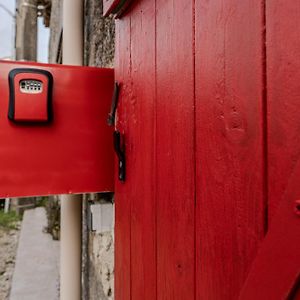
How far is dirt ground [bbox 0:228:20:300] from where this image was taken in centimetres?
326

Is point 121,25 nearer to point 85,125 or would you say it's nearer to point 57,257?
point 85,125

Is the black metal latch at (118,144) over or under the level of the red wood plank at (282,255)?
over

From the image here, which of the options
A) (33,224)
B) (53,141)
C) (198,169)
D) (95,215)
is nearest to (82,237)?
(95,215)

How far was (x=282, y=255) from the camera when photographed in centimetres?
45

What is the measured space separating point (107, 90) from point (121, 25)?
281 mm

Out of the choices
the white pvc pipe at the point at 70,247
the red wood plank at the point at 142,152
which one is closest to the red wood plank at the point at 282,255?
the red wood plank at the point at 142,152

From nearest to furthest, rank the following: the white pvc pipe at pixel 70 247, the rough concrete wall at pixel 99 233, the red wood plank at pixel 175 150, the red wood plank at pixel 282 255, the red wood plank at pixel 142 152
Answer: the red wood plank at pixel 282 255 → the red wood plank at pixel 175 150 → the red wood plank at pixel 142 152 → the rough concrete wall at pixel 99 233 → the white pvc pipe at pixel 70 247

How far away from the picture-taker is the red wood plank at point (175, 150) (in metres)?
0.70

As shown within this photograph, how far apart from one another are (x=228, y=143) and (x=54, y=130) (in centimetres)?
84

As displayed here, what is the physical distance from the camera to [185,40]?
0.72 m

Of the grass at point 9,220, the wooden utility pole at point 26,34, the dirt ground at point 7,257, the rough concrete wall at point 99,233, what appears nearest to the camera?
the rough concrete wall at point 99,233

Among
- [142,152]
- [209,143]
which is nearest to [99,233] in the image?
[142,152]

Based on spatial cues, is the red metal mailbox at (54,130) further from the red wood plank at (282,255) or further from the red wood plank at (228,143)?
the red wood plank at (282,255)

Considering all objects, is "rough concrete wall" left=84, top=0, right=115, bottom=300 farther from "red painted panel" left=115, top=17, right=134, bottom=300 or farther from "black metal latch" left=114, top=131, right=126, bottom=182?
"black metal latch" left=114, top=131, right=126, bottom=182
